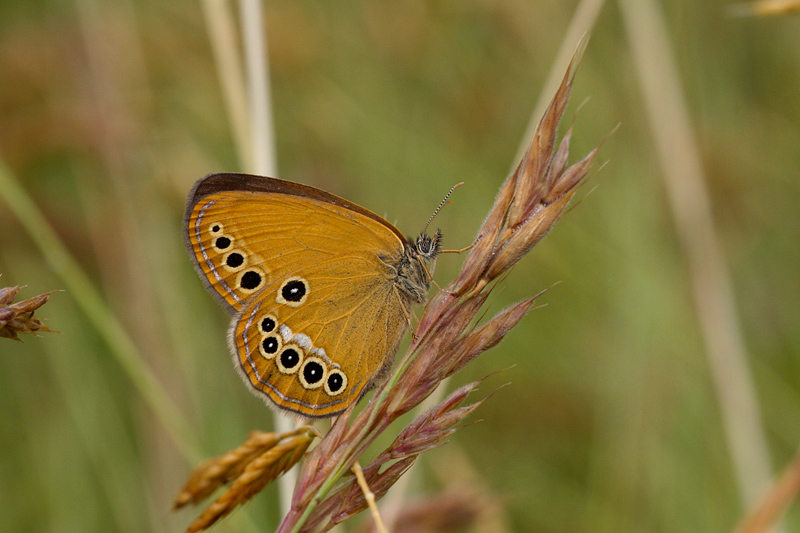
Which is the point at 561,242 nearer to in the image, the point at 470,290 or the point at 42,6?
the point at 470,290

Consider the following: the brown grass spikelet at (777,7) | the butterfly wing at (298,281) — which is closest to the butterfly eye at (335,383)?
the butterfly wing at (298,281)

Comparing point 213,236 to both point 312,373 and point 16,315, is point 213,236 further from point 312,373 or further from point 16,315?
point 16,315

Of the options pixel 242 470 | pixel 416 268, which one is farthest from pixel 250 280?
pixel 242 470

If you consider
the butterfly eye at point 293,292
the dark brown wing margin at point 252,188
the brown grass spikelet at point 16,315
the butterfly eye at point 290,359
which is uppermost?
the dark brown wing margin at point 252,188

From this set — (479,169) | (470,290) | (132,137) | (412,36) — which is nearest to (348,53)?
(412,36)

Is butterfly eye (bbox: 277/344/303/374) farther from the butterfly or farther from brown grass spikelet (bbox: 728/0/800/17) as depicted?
brown grass spikelet (bbox: 728/0/800/17)

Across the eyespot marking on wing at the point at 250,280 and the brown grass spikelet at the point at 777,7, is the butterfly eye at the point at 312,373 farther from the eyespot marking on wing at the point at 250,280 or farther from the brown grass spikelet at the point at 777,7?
the brown grass spikelet at the point at 777,7
